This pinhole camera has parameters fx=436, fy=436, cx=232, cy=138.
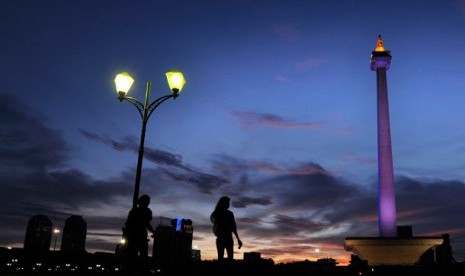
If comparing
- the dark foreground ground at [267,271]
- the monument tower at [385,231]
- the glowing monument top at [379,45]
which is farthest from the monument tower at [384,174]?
the dark foreground ground at [267,271]

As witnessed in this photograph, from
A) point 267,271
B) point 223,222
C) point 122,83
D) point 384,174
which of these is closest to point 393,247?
point 384,174

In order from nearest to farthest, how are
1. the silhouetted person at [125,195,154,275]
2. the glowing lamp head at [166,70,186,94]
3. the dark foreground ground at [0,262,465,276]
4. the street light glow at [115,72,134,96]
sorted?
1. the silhouetted person at [125,195,154,275]
2. the dark foreground ground at [0,262,465,276]
3. the glowing lamp head at [166,70,186,94]
4. the street light glow at [115,72,134,96]

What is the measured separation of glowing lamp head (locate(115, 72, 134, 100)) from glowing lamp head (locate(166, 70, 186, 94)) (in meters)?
1.51

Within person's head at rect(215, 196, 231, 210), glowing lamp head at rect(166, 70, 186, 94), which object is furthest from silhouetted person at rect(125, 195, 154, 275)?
glowing lamp head at rect(166, 70, 186, 94)

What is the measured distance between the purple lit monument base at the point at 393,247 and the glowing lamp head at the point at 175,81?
4400 cm

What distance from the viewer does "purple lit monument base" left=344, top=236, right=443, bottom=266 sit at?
5266cm

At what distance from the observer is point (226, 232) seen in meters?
11.9

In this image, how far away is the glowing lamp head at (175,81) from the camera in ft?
51.1

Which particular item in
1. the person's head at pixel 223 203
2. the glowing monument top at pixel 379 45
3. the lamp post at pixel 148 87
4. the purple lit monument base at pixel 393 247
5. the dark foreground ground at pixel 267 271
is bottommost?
the dark foreground ground at pixel 267 271

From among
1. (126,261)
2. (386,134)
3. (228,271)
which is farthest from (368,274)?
(386,134)

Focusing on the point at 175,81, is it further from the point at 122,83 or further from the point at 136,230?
the point at 136,230

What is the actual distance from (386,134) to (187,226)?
146m

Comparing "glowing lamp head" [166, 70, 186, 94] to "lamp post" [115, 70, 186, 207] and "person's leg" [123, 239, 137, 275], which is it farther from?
"person's leg" [123, 239, 137, 275]

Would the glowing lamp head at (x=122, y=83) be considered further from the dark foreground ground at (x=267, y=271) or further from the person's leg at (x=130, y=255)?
the dark foreground ground at (x=267, y=271)
